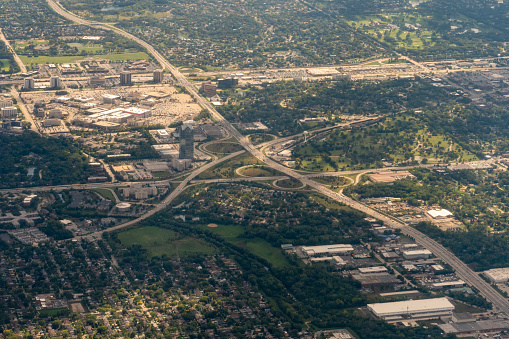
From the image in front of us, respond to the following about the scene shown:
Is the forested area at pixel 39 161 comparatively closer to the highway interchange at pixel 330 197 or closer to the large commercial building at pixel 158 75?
the highway interchange at pixel 330 197

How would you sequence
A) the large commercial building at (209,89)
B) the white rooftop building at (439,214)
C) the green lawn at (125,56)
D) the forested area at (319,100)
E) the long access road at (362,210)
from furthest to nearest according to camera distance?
1. the green lawn at (125,56)
2. the large commercial building at (209,89)
3. the forested area at (319,100)
4. the white rooftop building at (439,214)
5. the long access road at (362,210)

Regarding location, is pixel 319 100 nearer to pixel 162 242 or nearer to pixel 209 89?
pixel 209 89

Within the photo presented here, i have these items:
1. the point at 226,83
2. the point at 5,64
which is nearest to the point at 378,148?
the point at 226,83

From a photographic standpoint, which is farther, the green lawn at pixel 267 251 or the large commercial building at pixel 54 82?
the large commercial building at pixel 54 82

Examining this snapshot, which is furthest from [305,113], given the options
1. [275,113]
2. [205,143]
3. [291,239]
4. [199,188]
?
[291,239]

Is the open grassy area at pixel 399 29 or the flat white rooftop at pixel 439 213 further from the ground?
the flat white rooftop at pixel 439 213

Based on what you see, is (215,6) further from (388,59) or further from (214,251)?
(214,251)

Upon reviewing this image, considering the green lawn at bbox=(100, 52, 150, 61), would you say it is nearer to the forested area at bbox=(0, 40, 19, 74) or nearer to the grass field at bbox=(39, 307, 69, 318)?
the forested area at bbox=(0, 40, 19, 74)

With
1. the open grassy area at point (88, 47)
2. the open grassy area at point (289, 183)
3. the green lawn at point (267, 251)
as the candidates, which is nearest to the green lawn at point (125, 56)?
the open grassy area at point (88, 47)
